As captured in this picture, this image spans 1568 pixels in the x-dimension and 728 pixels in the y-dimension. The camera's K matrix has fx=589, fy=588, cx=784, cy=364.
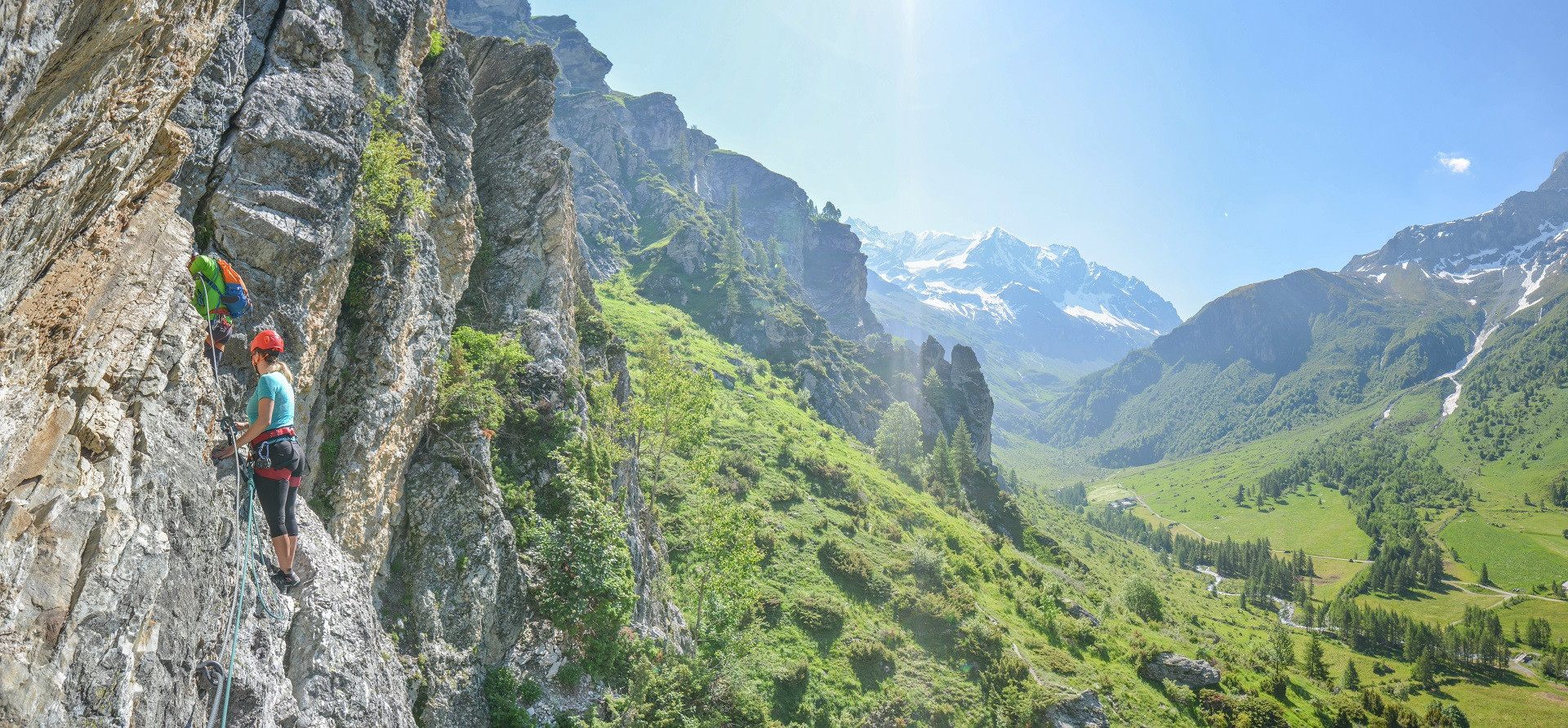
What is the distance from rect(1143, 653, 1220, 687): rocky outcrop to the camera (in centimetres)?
4134

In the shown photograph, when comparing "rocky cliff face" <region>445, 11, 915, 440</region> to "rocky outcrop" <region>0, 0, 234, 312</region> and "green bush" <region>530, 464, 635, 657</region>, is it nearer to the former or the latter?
"green bush" <region>530, 464, 635, 657</region>

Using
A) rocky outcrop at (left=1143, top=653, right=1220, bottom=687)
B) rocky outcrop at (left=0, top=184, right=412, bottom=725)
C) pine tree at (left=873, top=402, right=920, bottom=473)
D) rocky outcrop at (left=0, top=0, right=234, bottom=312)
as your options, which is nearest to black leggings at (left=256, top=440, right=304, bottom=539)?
rocky outcrop at (left=0, top=184, right=412, bottom=725)

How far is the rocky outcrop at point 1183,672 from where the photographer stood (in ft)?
136

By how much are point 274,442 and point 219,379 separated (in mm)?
1819

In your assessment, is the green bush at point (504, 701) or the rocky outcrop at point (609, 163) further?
the rocky outcrop at point (609, 163)

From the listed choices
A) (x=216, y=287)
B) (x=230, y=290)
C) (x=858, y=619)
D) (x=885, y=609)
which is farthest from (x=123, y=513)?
(x=885, y=609)

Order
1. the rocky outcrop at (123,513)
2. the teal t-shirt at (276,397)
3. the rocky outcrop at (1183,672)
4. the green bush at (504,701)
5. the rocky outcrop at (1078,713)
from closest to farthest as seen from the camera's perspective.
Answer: the rocky outcrop at (123,513) < the teal t-shirt at (276,397) < the green bush at (504,701) < the rocky outcrop at (1078,713) < the rocky outcrop at (1183,672)

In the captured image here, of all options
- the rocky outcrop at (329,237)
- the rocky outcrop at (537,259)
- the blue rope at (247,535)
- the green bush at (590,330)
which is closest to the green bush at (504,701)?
the rocky outcrop at (329,237)

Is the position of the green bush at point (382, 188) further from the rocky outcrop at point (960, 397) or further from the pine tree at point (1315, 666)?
the rocky outcrop at point (960, 397)

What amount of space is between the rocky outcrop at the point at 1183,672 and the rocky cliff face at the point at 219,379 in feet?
138

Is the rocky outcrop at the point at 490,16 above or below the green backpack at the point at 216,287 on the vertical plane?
above

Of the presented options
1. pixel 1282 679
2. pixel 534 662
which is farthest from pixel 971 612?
pixel 534 662

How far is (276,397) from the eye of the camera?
9375 mm

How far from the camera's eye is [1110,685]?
39156mm
